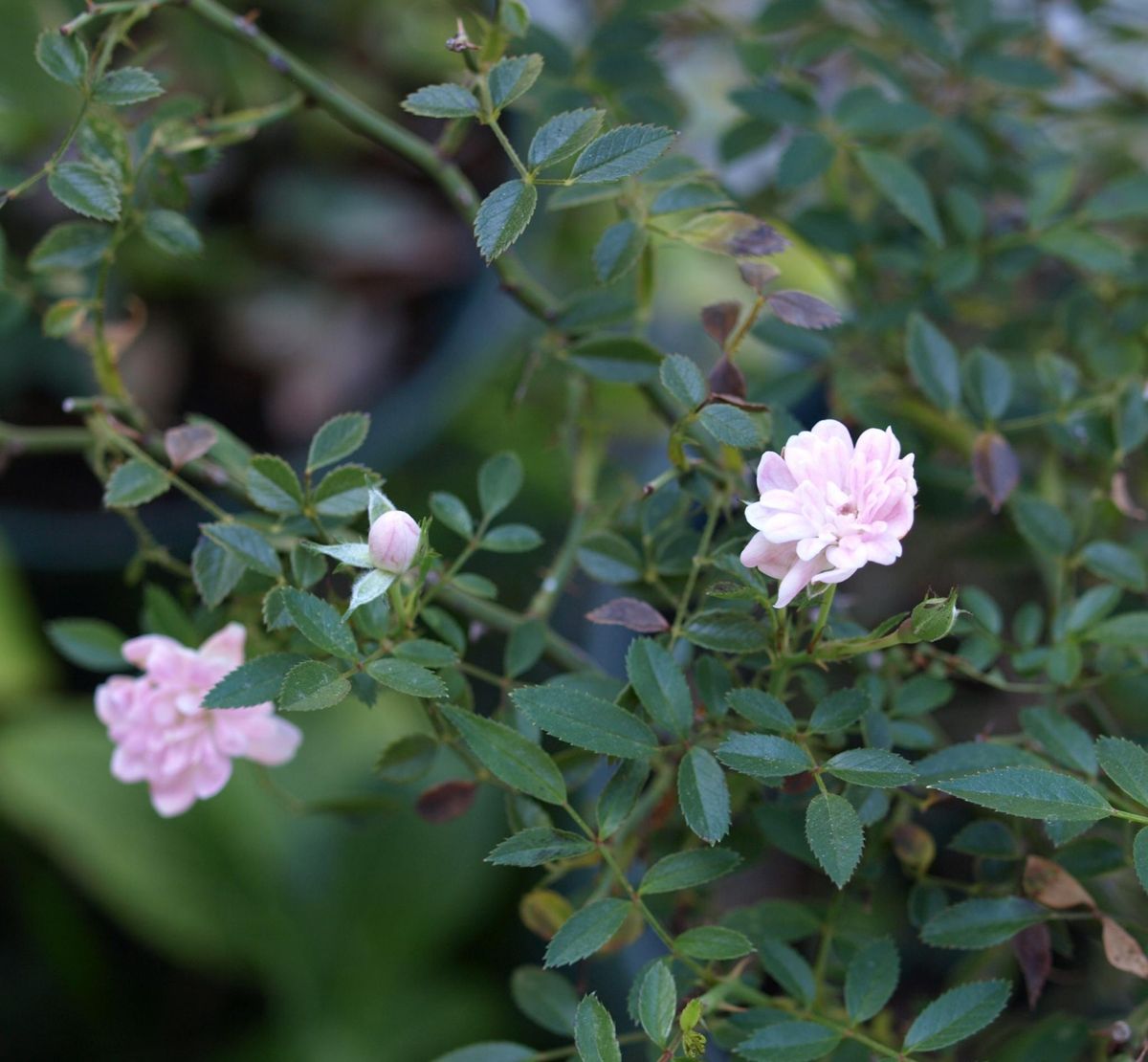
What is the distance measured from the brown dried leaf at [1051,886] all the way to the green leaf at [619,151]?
0.77ft

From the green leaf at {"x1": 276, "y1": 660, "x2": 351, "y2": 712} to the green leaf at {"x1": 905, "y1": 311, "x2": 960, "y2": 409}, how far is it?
26 centimetres

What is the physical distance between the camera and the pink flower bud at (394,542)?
285mm

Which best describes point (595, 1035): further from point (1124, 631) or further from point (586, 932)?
point (1124, 631)

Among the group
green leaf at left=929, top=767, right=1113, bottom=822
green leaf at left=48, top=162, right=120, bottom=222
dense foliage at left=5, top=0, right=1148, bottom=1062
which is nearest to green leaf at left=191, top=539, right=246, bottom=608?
dense foliage at left=5, top=0, right=1148, bottom=1062

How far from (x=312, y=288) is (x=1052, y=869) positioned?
2.64 ft

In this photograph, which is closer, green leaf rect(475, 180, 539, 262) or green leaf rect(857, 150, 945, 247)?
green leaf rect(475, 180, 539, 262)

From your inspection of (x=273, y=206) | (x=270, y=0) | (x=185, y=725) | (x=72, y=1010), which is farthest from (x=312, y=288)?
(x=185, y=725)

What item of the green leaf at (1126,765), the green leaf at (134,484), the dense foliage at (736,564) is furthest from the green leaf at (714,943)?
the green leaf at (134,484)

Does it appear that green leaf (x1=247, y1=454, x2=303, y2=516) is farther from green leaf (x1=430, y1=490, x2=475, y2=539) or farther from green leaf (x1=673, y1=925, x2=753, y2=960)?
green leaf (x1=673, y1=925, x2=753, y2=960)

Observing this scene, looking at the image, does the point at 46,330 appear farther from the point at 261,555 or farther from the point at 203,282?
the point at 203,282

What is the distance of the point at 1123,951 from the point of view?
1.10ft

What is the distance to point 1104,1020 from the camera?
0.44 metres

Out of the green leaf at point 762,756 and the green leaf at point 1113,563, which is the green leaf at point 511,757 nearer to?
the green leaf at point 762,756

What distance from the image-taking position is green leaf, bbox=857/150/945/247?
0.48 meters
